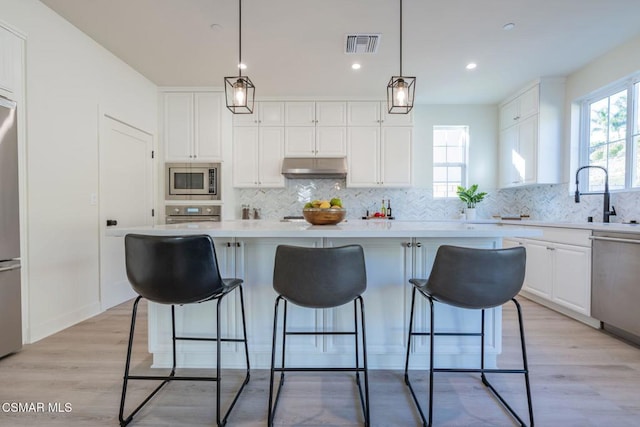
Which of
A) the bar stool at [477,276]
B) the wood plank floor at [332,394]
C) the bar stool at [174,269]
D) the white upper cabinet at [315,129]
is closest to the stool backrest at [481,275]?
the bar stool at [477,276]

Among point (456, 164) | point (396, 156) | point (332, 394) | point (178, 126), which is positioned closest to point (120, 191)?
point (178, 126)

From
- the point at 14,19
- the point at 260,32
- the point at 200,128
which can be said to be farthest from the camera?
the point at 200,128

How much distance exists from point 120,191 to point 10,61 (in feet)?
4.74

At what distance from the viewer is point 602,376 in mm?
1877

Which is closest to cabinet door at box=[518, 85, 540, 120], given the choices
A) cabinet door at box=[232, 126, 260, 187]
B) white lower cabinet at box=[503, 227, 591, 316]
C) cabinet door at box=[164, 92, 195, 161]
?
white lower cabinet at box=[503, 227, 591, 316]

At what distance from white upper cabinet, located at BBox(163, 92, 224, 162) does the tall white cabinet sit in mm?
1867

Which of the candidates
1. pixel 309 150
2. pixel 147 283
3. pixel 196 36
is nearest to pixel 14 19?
pixel 196 36

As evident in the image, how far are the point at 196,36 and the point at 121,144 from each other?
1.51 meters

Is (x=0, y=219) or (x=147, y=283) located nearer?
(x=147, y=283)

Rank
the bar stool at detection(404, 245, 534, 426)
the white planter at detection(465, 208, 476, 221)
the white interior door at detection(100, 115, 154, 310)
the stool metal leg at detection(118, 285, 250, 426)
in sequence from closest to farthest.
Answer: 1. the bar stool at detection(404, 245, 534, 426)
2. the stool metal leg at detection(118, 285, 250, 426)
3. the white interior door at detection(100, 115, 154, 310)
4. the white planter at detection(465, 208, 476, 221)

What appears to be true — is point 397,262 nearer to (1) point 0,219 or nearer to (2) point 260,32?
(2) point 260,32

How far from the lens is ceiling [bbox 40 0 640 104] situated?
2.38m

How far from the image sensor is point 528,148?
386 cm

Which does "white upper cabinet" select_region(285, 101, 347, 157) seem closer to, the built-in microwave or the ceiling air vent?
the built-in microwave
